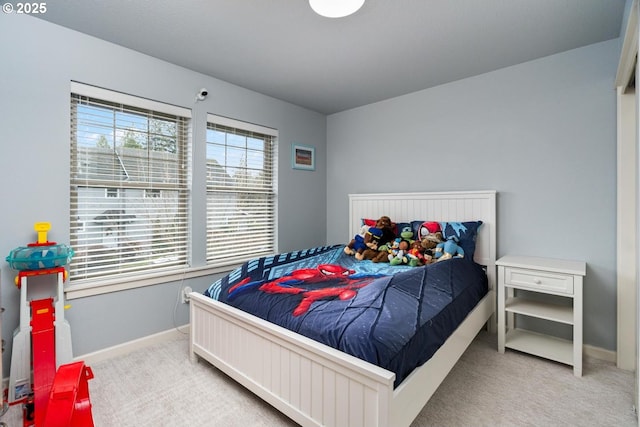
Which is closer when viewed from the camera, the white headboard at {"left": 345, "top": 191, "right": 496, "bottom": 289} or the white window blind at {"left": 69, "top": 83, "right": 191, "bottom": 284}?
the white window blind at {"left": 69, "top": 83, "right": 191, "bottom": 284}

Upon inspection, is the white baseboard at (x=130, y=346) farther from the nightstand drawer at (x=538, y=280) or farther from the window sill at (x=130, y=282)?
the nightstand drawer at (x=538, y=280)

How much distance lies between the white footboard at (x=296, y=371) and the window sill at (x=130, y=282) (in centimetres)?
75

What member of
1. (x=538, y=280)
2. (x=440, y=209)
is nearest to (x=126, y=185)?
(x=440, y=209)

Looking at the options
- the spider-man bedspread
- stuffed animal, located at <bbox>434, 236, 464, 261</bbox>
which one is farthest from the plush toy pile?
the spider-man bedspread

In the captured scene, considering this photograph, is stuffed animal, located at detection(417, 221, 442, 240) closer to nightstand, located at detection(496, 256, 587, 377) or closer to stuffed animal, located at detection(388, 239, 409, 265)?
stuffed animal, located at detection(388, 239, 409, 265)

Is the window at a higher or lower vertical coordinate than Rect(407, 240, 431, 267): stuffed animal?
higher

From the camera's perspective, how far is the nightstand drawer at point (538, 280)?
2.13 meters

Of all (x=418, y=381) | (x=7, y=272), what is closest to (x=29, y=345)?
(x=7, y=272)

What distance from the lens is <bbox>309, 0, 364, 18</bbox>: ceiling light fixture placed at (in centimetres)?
168

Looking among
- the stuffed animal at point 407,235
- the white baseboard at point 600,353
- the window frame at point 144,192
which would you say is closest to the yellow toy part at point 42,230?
the window frame at point 144,192

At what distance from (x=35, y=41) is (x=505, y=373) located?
3881mm

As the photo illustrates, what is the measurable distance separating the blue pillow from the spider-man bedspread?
5.5 inches

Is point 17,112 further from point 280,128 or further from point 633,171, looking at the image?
point 633,171

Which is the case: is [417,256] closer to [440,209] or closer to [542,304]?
[440,209]
